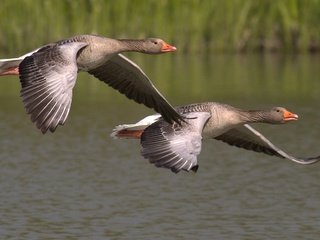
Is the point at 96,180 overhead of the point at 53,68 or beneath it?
beneath

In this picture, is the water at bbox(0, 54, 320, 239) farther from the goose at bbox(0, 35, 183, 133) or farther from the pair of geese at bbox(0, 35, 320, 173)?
the goose at bbox(0, 35, 183, 133)

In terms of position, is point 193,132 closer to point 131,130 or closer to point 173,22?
point 131,130

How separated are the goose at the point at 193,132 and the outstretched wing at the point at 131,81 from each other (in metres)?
0.23

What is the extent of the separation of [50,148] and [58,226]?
5674mm

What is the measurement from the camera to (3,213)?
17.5 metres

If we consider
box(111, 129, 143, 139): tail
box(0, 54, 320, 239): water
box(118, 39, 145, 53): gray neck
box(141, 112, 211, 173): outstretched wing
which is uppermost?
box(118, 39, 145, 53): gray neck

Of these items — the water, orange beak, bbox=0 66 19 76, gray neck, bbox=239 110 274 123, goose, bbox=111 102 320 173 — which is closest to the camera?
goose, bbox=111 102 320 173

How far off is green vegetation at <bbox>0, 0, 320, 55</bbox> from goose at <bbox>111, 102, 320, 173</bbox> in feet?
50.1

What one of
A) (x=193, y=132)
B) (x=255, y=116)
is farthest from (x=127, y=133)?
(x=255, y=116)

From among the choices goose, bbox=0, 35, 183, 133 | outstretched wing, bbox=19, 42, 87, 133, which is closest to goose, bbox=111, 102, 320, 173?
goose, bbox=0, 35, 183, 133

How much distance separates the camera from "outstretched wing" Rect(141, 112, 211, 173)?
1460cm

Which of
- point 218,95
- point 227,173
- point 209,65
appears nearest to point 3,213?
point 227,173

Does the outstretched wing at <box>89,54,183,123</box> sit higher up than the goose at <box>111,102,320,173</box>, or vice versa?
the outstretched wing at <box>89,54,183,123</box>

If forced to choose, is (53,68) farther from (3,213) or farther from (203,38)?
(203,38)
